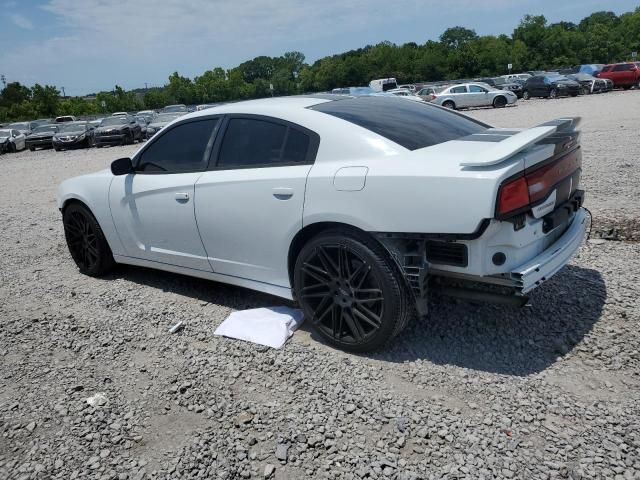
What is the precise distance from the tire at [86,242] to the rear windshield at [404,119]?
267 cm

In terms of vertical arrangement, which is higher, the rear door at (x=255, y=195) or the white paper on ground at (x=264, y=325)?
the rear door at (x=255, y=195)

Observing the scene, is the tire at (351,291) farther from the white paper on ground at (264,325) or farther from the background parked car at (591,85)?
the background parked car at (591,85)

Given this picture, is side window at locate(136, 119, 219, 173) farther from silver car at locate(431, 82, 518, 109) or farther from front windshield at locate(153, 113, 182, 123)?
silver car at locate(431, 82, 518, 109)

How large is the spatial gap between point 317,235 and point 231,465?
4.79 ft

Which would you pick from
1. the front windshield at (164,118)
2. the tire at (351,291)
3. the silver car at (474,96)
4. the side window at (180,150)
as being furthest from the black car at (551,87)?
the tire at (351,291)

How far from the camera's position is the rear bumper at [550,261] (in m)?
2.89

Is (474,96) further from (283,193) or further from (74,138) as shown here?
(283,193)

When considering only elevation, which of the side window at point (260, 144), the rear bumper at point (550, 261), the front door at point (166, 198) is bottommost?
the rear bumper at point (550, 261)

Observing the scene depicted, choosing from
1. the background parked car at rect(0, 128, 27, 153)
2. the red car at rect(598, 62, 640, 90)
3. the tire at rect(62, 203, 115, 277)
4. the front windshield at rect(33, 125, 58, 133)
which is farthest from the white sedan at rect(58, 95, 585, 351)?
the red car at rect(598, 62, 640, 90)

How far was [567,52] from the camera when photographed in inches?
3115

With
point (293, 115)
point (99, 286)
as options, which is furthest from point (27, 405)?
point (293, 115)

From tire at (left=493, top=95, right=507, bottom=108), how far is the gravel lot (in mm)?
27937

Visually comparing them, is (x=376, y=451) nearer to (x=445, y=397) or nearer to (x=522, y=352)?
(x=445, y=397)

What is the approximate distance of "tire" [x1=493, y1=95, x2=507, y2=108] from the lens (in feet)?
99.4
